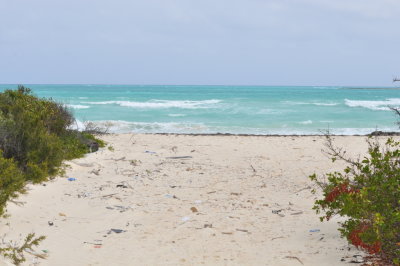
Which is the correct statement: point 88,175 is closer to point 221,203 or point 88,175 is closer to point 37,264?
point 221,203

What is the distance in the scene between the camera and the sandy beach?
507cm

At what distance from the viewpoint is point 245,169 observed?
1036cm

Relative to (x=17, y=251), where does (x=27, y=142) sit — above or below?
above

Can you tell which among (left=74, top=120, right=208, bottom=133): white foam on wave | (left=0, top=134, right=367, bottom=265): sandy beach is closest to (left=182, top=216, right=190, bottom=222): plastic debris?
(left=0, top=134, right=367, bottom=265): sandy beach

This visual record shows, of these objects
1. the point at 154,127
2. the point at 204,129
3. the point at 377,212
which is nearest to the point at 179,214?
the point at 377,212

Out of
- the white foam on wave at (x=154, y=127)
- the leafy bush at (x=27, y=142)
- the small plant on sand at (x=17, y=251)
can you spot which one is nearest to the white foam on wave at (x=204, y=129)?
the white foam on wave at (x=154, y=127)

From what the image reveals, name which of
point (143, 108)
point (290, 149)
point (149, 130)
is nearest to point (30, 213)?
point (290, 149)

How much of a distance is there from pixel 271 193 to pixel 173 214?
230cm

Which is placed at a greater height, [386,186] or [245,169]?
[386,186]

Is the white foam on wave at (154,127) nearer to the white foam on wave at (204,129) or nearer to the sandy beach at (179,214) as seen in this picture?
the white foam on wave at (204,129)

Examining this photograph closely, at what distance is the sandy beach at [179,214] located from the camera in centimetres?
507

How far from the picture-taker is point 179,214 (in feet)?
22.0

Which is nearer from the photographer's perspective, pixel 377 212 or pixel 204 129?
pixel 377 212

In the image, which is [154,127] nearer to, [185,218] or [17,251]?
[185,218]
